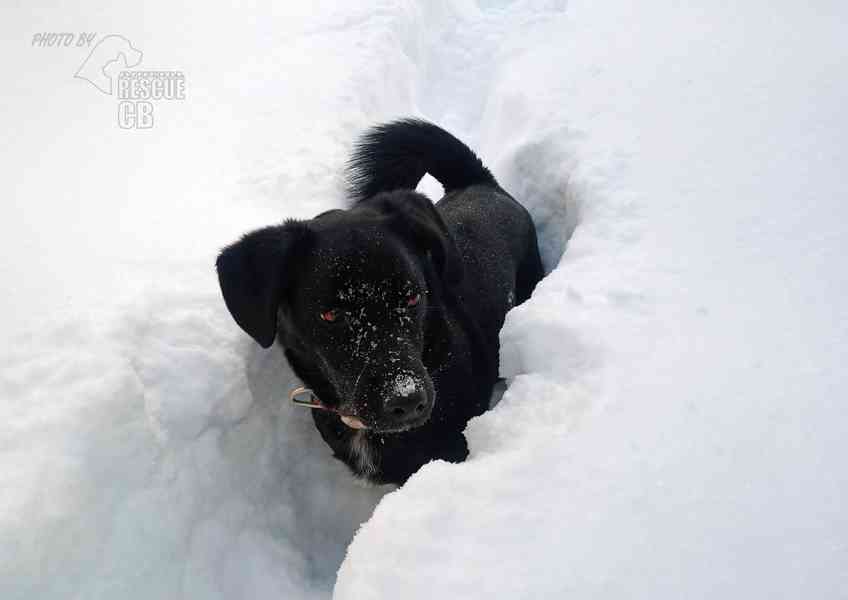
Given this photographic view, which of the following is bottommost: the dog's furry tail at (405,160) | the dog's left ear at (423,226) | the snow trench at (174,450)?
the snow trench at (174,450)

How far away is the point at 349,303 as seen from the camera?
1.92 m

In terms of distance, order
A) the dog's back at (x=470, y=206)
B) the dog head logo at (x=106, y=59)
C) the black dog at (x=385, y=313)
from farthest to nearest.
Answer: the dog head logo at (x=106, y=59), the dog's back at (x=470, y=206), the black dog at (x=385, y=313)

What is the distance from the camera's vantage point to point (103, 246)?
248cm

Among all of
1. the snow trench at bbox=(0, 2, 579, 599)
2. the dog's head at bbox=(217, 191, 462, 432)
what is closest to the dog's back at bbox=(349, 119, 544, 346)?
the snow trench at bbox=(0, 2, 579, 599)

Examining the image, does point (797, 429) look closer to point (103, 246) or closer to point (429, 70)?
point (103, 246)

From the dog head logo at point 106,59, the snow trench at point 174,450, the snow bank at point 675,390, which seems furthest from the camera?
the dog head logo at point 106,59

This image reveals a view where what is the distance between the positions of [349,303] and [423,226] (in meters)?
0.43

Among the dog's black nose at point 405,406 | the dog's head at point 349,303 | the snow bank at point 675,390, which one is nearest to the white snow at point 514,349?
the snow bank at point 675,390

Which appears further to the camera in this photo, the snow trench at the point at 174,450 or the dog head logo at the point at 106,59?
the dog head logo at the point at 106,59

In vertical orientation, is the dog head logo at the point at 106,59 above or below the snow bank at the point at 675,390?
below

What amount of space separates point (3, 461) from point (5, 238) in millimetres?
1156

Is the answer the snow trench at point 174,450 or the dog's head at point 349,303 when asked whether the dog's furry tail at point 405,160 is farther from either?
the dog's head at point 349,303

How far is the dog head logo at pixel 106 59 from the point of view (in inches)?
145

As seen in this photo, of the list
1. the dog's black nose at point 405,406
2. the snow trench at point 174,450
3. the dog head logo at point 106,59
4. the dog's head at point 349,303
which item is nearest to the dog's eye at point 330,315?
the dog's head at point 349,303
